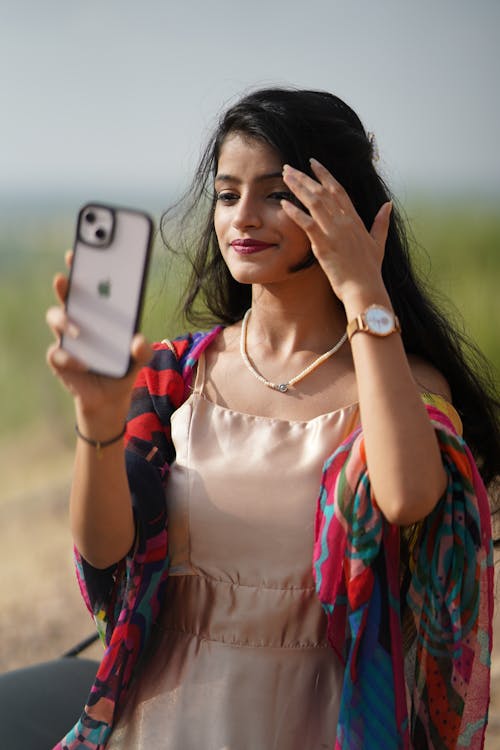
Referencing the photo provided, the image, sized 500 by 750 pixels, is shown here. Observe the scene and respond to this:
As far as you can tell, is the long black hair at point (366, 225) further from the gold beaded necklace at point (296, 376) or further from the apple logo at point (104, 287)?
the apple logo at point (104, 287)

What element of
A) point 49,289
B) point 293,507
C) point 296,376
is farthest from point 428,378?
point 49,289

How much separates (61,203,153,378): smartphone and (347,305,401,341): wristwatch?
351mm

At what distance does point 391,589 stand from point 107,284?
0.66 metres

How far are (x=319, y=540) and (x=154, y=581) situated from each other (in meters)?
0.29

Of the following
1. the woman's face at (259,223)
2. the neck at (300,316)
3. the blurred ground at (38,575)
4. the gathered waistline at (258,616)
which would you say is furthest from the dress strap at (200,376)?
the blurred ground at (38,575)

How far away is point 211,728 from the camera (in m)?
1.71

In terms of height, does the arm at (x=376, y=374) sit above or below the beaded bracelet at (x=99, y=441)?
above

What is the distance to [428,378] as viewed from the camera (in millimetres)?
1871

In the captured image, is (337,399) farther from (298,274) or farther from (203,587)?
(203,587)

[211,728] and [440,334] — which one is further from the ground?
[440,334]

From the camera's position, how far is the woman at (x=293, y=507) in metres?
1.62

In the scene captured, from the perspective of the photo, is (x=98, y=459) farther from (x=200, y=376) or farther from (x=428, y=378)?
(x=428, y=378)

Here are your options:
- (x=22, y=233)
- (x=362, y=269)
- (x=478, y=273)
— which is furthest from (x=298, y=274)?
(x=22, y=233)

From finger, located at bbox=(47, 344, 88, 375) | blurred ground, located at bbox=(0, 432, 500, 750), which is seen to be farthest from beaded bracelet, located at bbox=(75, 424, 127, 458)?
blurred ground, located at bbox=(0, 432, 500, 750)
